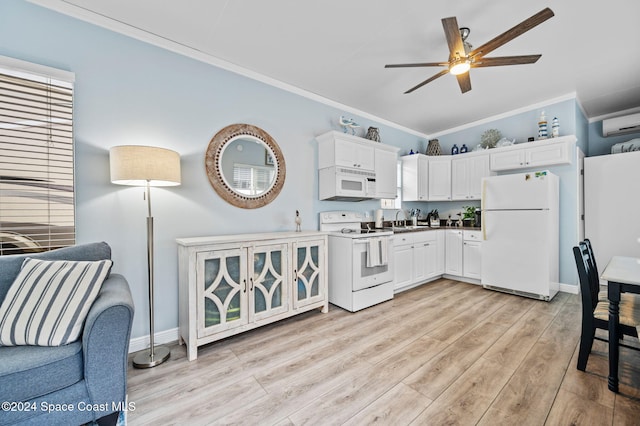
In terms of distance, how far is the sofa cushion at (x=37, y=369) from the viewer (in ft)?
3.75

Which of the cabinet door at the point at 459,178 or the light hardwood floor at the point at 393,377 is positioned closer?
the light hardwood floor at the point at 393,377

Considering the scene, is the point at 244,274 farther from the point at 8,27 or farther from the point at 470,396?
the point at 8,27

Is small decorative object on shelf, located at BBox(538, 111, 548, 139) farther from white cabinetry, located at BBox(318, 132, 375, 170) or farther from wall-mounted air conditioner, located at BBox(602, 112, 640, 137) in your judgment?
white cabinetry, located at BBox(318, 132, 375, 170)

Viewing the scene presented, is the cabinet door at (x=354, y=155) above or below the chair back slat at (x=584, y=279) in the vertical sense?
above

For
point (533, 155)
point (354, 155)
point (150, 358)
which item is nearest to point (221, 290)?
point (150, 358)

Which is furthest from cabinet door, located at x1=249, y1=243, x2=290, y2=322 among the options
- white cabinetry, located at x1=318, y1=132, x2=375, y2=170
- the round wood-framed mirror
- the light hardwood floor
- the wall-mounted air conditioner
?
the wall-mounted air conditioner

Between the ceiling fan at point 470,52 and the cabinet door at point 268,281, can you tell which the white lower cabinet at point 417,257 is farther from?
the ceiling fan at point 470,52

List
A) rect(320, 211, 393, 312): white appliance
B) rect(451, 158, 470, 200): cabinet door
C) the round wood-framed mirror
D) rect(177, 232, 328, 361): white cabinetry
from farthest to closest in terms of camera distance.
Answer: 1. rect(451, 158, 470, 200): cabinet door
2. rect(320, 211, 393, 312): white appliance
3. the round wood-framed mirror
4. rect(177, 232, 328, 361): white cabinetry

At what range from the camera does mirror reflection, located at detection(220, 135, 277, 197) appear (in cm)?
272

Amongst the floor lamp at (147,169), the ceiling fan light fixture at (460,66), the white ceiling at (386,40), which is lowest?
the floor lamp at (147,169)

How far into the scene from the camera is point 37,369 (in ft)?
3.92

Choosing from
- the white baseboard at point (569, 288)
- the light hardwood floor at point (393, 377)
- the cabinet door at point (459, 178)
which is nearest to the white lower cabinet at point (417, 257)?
the cabinet door at point (459, 178)

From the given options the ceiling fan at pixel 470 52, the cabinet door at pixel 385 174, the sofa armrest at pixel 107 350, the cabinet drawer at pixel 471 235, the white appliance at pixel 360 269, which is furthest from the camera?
the cabinet drawer at pixel 471 235

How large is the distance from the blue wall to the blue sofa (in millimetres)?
920
